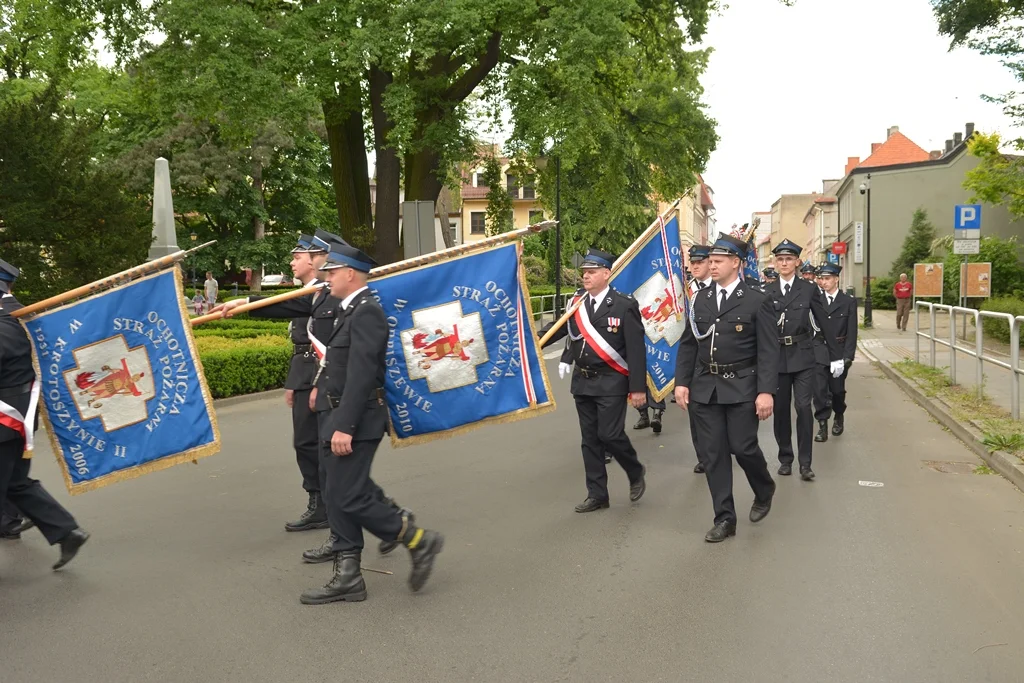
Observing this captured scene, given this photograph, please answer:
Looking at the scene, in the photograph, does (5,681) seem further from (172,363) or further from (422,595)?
(172,363)

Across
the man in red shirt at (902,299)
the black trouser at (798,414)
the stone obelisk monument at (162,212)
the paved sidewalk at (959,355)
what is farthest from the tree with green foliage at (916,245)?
the black trouser at (798,414)

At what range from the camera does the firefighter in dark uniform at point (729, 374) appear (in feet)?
21.5

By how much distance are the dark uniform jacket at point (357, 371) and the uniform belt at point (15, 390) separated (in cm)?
174

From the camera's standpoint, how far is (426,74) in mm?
21688

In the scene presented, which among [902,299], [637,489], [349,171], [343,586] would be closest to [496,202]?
[349,171]

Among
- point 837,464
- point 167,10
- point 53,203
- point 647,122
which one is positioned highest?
point 167,10

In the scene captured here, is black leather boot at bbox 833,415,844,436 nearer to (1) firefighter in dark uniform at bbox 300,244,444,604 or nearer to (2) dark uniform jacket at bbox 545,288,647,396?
(2) dark uniform jacket at bbox 545,288,647,396

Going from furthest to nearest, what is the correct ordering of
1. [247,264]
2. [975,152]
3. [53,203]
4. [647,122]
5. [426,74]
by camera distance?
1. [247,264]
2. [647,122]
3. [975,152]
4. [426,74]
5. [53,203]

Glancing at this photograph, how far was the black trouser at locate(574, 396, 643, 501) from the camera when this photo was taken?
284 inches

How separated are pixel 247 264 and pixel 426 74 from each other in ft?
91.7

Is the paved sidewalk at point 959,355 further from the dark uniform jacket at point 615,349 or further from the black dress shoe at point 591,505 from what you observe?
the black dress shoe at point 591,505

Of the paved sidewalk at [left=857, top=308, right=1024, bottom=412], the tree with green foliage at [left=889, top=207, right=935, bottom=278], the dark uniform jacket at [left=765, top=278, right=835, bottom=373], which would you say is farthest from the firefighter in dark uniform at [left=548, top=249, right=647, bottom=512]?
the tree with green foliage at [left=889, top=207, right=935, bottom=278]

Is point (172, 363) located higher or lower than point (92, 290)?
lower

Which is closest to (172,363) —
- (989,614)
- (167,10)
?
(989,614)
